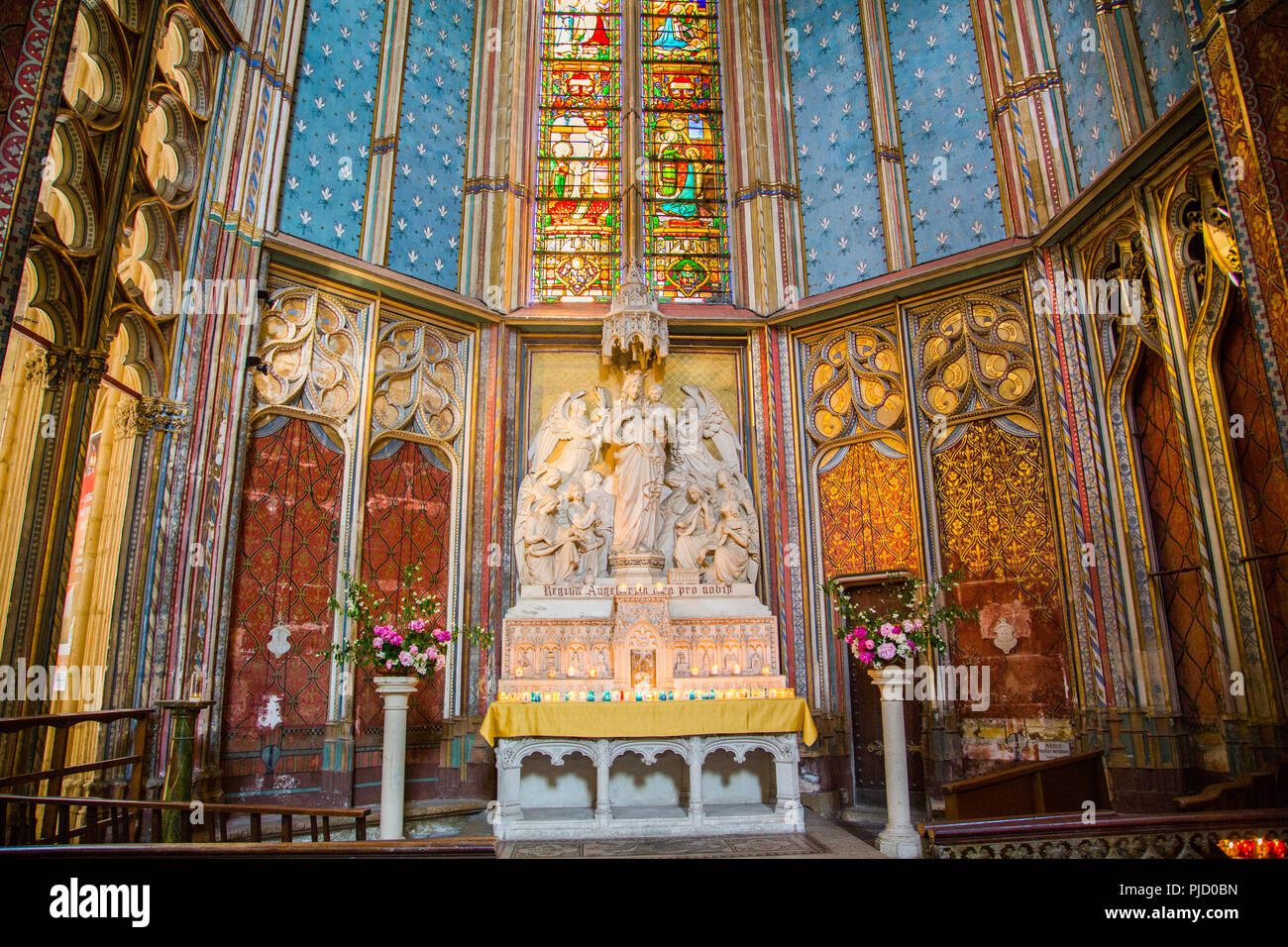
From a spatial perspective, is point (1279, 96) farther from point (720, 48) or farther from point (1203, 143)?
point (720, 48)

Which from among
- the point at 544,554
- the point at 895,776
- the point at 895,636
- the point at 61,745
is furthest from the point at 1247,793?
the point at 61,745

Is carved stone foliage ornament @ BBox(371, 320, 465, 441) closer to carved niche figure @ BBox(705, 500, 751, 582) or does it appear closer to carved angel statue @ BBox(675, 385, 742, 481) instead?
carved angel statue @ BBox(675, 385, 742, 481)

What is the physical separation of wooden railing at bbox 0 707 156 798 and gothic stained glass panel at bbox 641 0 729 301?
9.08 meters

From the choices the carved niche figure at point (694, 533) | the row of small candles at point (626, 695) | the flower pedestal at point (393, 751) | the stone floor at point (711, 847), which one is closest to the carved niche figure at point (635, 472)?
the carved niche figure at point (694, 533)

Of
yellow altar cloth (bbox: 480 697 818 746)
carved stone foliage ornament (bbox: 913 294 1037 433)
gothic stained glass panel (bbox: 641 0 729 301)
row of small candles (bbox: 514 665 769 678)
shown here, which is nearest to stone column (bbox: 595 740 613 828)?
yellow altar cloth (bbox: 480 697 818 746)

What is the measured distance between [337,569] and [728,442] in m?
5.48

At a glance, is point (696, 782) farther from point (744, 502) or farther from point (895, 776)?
point (744, 502)

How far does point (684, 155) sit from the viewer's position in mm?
13141

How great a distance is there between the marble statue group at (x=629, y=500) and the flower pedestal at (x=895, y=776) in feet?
9.65

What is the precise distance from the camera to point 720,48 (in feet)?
44.0

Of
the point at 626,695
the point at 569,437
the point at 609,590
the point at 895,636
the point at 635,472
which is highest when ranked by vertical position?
the point at 569,437

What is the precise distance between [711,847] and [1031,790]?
285 cm

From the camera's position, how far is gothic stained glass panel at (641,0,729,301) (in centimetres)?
1266

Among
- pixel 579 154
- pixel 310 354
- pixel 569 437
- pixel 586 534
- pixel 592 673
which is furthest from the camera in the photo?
pixel 579 154
